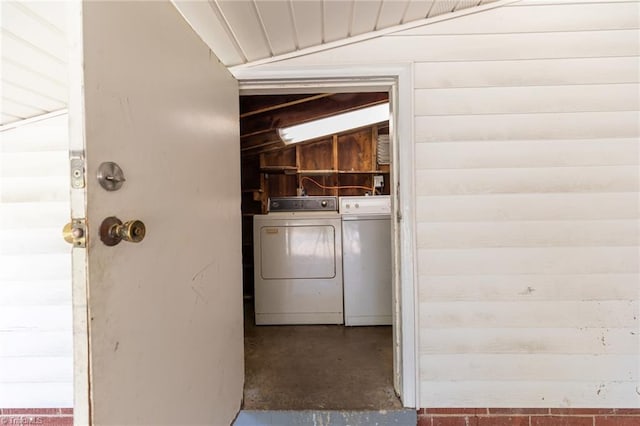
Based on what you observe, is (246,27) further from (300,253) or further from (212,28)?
(300,253)

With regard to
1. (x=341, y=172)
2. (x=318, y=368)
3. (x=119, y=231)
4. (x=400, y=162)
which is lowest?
(x=318, y=368)

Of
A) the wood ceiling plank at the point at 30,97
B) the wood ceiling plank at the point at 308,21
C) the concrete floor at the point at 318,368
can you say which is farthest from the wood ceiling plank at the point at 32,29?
the concrete floor at the point at 318,368

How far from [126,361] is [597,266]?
73.1 inches

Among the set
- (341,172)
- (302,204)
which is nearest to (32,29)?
(302,204)

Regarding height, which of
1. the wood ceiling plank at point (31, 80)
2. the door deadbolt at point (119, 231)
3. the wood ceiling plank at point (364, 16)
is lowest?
the door deadbolt at point (119, 231)

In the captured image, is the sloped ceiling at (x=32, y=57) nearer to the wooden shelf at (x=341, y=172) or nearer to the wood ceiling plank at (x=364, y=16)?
the wood ceiling plank at (x=364, y=16)

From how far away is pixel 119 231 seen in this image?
25.0 inches

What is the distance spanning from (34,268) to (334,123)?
8.98ft

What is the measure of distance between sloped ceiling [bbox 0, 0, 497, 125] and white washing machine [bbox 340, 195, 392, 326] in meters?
1.37

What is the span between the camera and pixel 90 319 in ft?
1.91

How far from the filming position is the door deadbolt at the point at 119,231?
0.61 metres

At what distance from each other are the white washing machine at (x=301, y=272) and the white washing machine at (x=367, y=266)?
0.25 feet

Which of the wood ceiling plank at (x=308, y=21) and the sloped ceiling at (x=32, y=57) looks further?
the wood ceiling plank at (x=308, y=21)

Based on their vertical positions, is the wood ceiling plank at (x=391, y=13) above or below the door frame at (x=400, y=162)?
above
